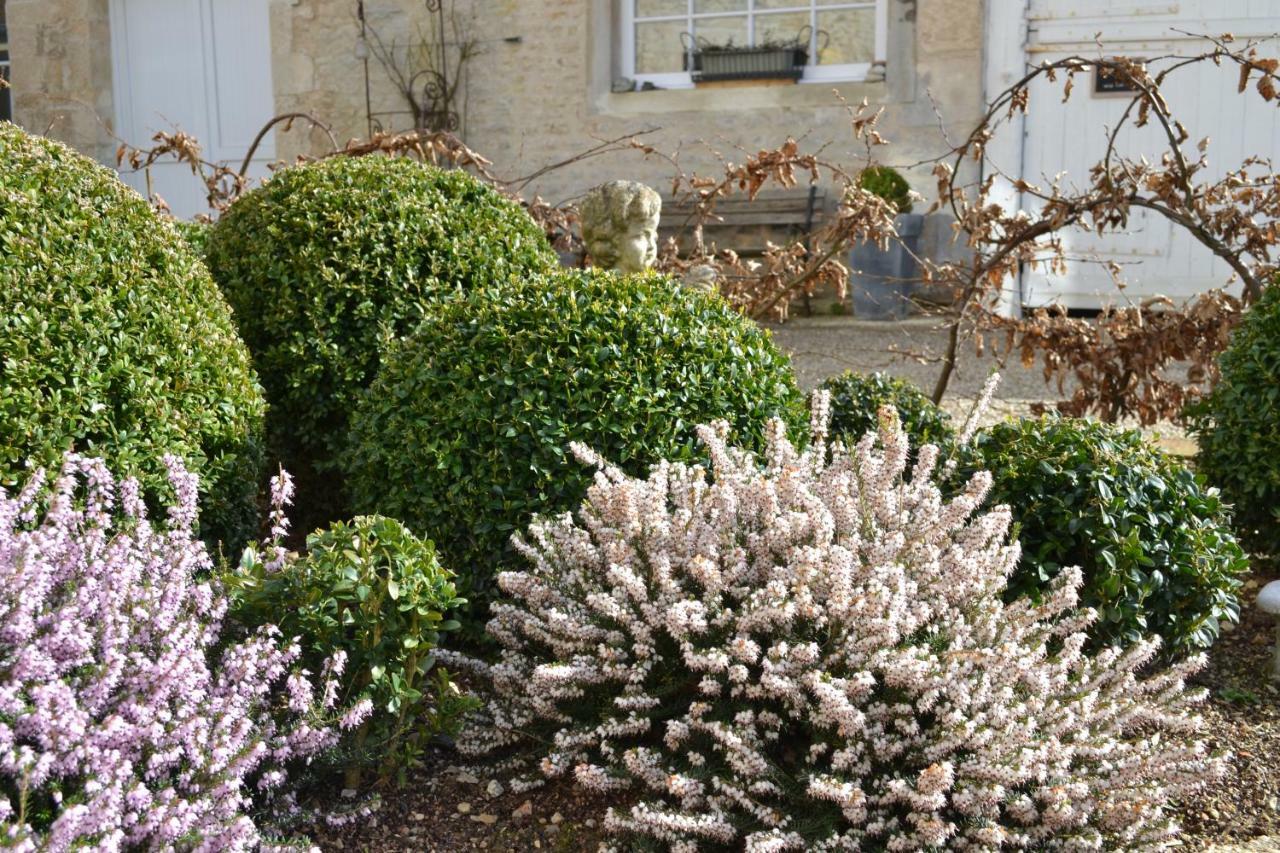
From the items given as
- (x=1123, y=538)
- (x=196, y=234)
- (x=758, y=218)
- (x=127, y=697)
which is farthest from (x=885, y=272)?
(x=127, y=697)

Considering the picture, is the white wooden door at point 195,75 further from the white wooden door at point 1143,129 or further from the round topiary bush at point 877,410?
the round topiary bush at point 877,410

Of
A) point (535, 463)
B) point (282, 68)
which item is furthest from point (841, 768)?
point (282, 68)

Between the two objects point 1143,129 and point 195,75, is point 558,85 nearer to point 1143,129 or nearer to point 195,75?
point 195,75

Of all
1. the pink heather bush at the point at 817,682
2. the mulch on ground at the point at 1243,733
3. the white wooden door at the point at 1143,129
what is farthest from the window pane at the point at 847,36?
the pink heather bush at the point at 817,682

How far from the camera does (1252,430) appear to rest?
3.98m

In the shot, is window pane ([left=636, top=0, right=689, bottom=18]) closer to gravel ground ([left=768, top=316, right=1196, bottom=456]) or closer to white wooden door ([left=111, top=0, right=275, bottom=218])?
gravel ground ([left=768, top=316, right=1196, bottom=456])

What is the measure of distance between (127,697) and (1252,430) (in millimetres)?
3271

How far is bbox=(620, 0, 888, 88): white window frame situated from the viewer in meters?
8.99

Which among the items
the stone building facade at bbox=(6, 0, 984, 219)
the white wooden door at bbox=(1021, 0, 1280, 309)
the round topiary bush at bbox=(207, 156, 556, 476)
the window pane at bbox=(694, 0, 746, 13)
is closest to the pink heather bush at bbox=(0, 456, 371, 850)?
the round topiary bush at bbox=(207, 156, 556, 476)

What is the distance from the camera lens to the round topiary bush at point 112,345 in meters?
2.96

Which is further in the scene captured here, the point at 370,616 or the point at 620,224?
the point at 620,224

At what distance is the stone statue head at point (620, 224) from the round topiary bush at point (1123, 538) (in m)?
1.48

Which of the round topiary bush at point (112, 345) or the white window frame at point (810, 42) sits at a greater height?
the white window frame at point (810, 42)

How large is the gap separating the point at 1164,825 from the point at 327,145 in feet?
28.5
